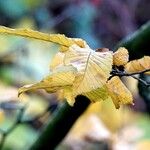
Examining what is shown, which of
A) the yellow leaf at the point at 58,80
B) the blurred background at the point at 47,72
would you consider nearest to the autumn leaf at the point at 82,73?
the yellow leaf at the point at 58,80

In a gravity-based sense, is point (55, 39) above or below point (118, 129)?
below

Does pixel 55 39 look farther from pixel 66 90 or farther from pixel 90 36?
pixel 90 36

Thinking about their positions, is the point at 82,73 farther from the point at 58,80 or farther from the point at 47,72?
the point at 47,72

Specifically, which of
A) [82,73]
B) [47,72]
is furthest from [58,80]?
[47,72]

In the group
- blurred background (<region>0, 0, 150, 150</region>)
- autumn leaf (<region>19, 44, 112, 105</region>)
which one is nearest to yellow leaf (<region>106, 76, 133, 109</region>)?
autumn leaf (<region>19, 44, 112, 105</region>)

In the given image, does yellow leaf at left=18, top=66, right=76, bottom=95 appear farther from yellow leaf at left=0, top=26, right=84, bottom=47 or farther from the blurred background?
the blurred background

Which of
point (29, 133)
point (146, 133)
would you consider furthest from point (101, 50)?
point (146, 133)
